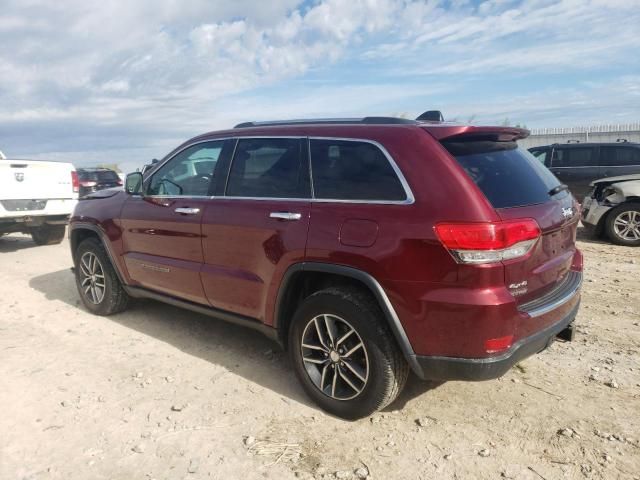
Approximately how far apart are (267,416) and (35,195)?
7.80 m

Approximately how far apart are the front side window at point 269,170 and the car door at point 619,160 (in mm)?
9784

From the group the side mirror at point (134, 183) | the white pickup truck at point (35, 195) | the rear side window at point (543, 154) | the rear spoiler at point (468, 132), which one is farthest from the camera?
the rear side window at point (543, 154)

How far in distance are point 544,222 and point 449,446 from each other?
1.38 m

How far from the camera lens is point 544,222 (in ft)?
9.77

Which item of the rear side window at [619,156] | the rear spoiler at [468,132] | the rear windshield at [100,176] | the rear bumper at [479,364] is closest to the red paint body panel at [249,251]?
the rear spoiler at [468,132]

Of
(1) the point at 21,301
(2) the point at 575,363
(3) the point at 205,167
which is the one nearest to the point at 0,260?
(1) the point at 21,301

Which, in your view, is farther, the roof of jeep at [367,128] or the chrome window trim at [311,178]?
the roof of jeep at [367,128]

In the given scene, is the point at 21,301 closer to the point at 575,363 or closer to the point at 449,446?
the point at 449,446

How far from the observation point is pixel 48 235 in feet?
33.9

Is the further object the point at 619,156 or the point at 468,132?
the point at 619,156


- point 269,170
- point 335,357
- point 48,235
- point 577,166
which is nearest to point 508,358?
point 335,357

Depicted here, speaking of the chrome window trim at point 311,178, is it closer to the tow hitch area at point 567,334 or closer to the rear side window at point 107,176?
the tow hitch area at point 567,334

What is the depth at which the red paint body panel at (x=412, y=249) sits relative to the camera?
8.95 ft

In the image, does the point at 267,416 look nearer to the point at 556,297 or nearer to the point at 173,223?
the point at 173,223
